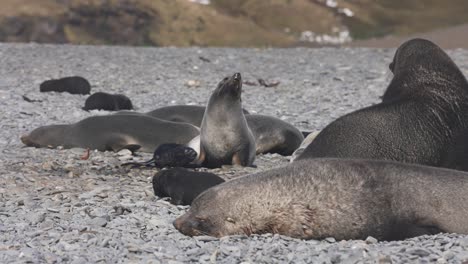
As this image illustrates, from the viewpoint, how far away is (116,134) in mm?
10805

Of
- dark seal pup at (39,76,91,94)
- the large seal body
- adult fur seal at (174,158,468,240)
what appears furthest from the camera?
dark seal pup at (39,76,91,94)

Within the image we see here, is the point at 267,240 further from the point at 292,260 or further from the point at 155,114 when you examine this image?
the point at 155,114

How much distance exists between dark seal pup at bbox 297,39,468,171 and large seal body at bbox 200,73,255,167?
5.26 ft

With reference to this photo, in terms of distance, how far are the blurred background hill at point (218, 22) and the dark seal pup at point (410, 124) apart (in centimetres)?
2276

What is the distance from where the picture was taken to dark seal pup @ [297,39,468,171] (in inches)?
Result: 313

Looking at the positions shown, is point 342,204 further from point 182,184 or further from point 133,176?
point 133,176

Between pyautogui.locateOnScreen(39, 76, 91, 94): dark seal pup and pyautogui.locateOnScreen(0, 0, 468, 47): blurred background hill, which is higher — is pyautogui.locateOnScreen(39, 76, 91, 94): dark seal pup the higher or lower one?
the higher one

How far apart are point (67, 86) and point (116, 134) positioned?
5.60m

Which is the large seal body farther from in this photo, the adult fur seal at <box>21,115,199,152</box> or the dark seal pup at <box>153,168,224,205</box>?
the dark seal pup at <box>153,168,224,205</box>

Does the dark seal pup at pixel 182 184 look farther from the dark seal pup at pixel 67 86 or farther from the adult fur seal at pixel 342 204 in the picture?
the dark seal pup at pixel 67 86

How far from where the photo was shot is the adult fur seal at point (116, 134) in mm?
10734

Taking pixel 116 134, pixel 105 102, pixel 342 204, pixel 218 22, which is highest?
pixel 342 204

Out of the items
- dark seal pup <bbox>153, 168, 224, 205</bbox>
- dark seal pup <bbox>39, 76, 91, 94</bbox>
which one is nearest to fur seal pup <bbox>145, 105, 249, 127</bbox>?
dark seal pup <bbox>39, 76, 91, 94</bbox>

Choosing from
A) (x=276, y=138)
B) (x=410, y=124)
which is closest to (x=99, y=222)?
(x=410, y=124)
